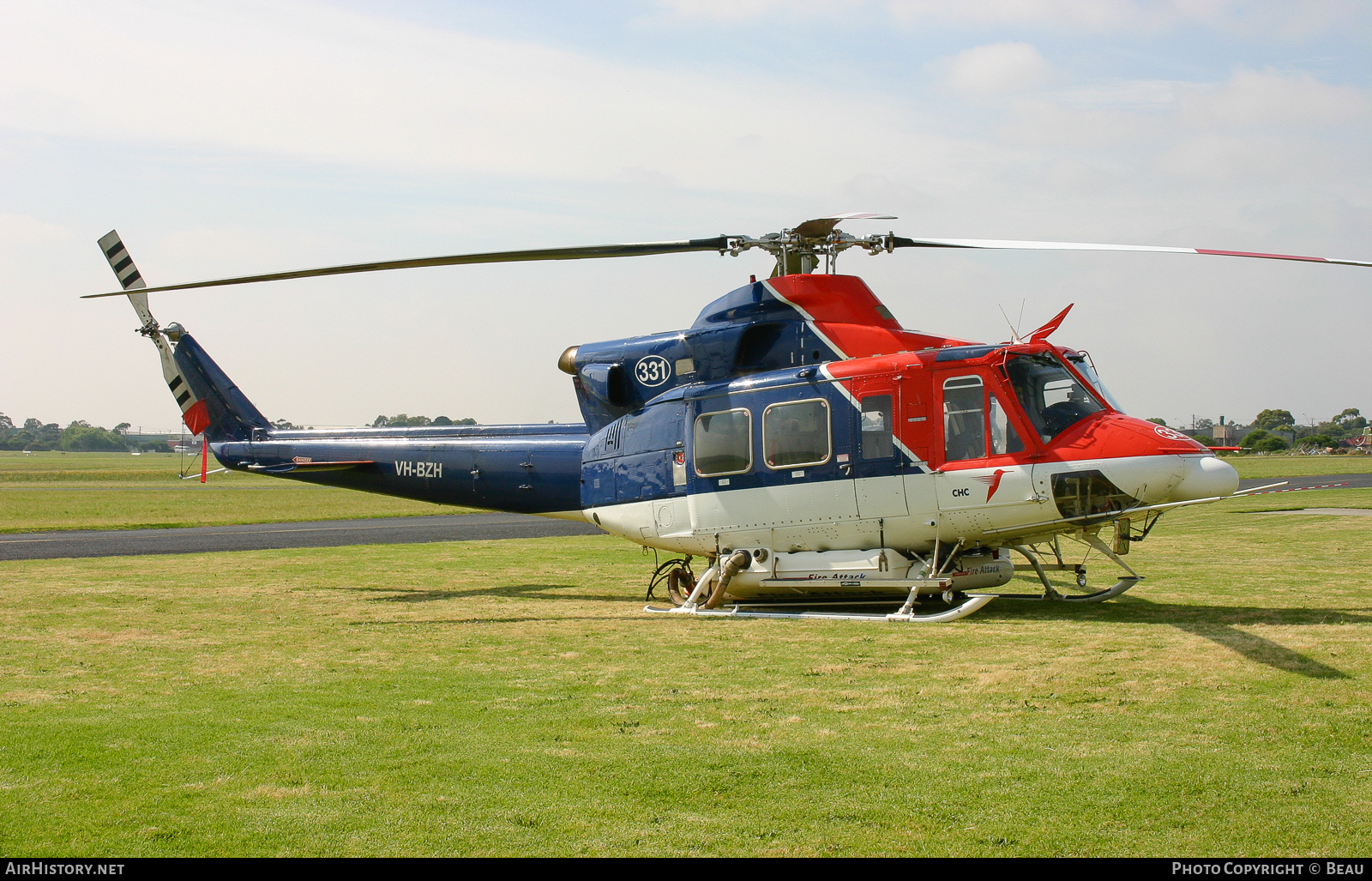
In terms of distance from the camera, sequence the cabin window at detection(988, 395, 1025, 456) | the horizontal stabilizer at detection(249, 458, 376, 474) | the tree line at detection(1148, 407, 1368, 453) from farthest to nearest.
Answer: the tree line at detection(1148, 407, 1368, 453)
the horizontal stabilizer at detection(249, 458, 376, 474)
the cabin window at detection(988, 395, 1025, 456)

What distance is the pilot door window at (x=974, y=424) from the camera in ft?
36.6

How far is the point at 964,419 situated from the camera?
1136 cm

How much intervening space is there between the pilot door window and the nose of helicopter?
1.60m

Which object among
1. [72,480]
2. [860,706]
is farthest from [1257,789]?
[72,480]

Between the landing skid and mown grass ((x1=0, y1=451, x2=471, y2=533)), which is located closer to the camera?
the landing skid

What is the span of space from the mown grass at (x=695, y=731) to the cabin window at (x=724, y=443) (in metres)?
1.97

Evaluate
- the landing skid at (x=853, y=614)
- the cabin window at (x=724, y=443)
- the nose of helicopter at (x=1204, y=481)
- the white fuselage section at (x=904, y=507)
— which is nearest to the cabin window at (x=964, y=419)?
the white fuselage section at (x=904, y=507)

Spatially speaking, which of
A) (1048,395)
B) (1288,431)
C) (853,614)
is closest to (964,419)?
(1048,395)

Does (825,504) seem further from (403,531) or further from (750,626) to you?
(403,531)

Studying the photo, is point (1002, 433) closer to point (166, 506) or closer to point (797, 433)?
point (797, 433)

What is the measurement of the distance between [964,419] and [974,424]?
0.12m

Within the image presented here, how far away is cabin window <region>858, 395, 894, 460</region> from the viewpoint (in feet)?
38.4

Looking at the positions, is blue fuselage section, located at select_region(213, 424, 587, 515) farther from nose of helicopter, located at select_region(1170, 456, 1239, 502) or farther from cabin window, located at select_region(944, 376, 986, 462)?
nose of helicopter, located at select_region(1170, 456, 1239, 502)

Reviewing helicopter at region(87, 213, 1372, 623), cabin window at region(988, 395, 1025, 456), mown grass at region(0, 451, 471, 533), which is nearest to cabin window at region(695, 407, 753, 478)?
helicopter at region(87, 213, 1372, 623)
